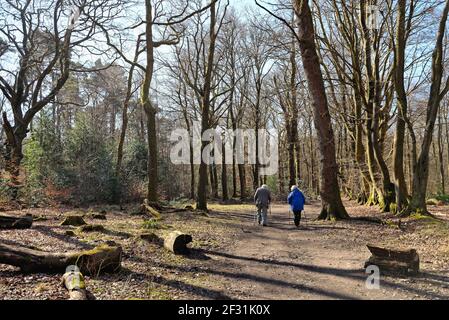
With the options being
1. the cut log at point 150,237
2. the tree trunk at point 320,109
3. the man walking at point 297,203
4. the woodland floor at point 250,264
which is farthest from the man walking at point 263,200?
the cut log at point 150,237

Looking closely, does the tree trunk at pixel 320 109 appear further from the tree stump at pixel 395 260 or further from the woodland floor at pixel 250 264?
the tree stump at pixel 395 260

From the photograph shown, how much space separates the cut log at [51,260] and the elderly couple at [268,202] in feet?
27.4

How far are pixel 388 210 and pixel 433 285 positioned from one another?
11097 millimetres

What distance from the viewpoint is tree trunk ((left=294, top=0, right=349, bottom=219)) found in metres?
14.0

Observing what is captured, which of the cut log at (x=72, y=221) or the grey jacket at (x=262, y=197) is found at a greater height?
the grey jacket at (x=262, y=197)

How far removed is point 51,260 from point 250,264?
3931 millimetres

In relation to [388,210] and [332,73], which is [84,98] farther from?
[388,210]

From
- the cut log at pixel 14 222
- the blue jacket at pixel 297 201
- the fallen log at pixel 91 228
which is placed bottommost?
the fallen log at pixel 91 228

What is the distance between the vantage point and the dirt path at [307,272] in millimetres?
5941

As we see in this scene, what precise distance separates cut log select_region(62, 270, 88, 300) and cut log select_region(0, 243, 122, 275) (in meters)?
0.45

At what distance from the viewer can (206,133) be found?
19.5 m

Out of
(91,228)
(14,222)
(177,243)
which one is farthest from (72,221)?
(177,243)

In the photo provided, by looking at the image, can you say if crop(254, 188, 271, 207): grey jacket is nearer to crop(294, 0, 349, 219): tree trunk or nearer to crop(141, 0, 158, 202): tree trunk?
crop(294, 0, 349, 219): tree trunk

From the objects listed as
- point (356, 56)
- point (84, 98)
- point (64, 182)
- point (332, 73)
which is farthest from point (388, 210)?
point (84, 98)
